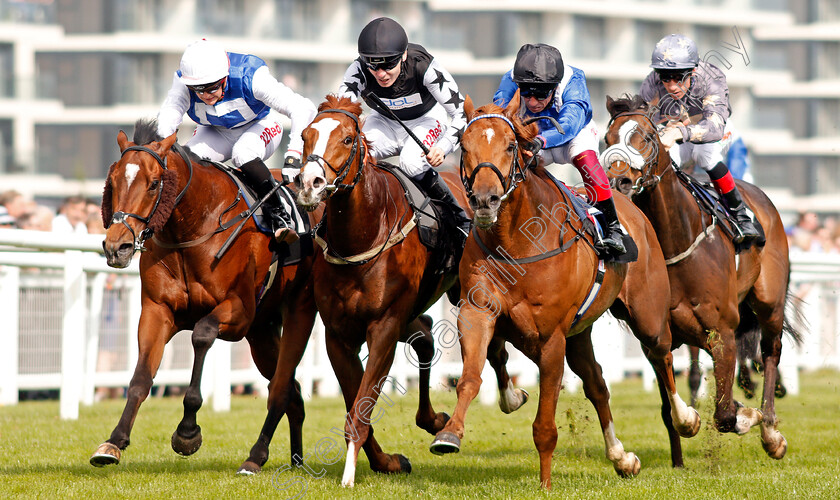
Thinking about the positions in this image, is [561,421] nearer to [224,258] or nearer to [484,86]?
[224,258]

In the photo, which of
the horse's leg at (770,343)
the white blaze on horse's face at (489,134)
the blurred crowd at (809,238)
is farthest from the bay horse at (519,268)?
the blurred crowd at (809,238)

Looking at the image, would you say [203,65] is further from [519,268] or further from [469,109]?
[519,268]

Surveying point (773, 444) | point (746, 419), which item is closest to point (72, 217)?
point (746, 419)

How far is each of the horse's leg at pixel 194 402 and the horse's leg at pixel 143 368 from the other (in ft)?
0.60

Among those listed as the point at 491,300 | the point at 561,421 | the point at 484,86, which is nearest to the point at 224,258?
the point at 491,300

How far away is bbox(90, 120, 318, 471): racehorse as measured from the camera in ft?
18.7

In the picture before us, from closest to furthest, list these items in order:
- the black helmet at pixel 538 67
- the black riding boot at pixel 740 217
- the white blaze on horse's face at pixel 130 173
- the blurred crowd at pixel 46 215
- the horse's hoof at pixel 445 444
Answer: the horse's hoof at pixel 445 444 → the white blaze on horse's face at pixel 130 173 → the black helmet at pixel 538 67 → the black riding boot at pixel 740 217 → the blurred crowd at pixel 46 215

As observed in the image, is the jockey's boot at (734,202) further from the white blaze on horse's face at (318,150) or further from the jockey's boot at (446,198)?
the white blaze on horse's face at (318,150)

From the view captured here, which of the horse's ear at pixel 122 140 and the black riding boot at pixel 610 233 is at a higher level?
the horse's ear at pixel 122 140

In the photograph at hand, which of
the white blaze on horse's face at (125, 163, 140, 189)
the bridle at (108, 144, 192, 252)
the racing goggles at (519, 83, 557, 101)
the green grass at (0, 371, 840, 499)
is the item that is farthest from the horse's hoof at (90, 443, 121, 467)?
the racing goggles at (519, 83, 557, 101)

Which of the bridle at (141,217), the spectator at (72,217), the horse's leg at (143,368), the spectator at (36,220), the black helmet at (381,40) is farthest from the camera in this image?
the spectator at (36,220)

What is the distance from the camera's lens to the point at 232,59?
21.9 feet

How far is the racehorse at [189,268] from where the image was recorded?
5.70 meters

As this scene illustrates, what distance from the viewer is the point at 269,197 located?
6508mm
